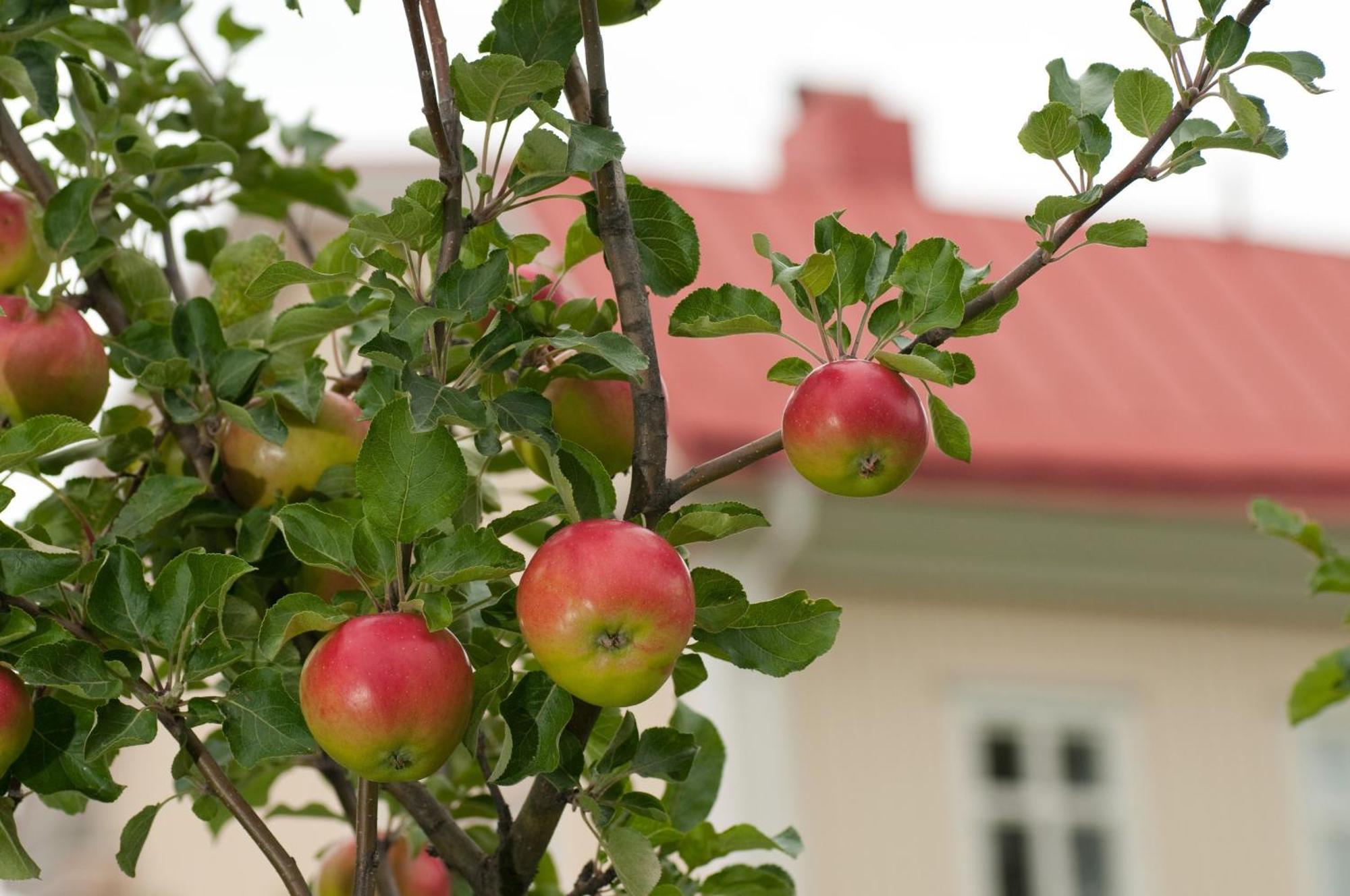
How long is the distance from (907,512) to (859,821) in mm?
1277

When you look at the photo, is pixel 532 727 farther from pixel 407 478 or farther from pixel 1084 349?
pixel 1084 349

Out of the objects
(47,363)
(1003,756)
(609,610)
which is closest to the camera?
(609,610)

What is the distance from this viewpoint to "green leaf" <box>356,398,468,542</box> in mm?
1075

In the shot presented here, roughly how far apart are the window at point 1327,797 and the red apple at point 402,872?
6651mm

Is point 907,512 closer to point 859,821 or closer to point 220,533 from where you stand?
point 859,821

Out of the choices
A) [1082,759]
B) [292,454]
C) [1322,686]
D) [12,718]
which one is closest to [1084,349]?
[1082,759]

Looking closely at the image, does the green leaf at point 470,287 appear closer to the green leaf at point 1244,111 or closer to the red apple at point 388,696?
the red apple at point 388,696

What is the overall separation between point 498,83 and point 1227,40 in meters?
0.47

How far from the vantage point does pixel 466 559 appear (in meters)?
1.08

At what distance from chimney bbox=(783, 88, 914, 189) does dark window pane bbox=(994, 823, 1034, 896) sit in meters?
4.14

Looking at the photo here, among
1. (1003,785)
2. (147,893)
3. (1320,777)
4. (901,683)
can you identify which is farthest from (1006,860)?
(147,893)

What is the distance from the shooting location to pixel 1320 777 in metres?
7.73

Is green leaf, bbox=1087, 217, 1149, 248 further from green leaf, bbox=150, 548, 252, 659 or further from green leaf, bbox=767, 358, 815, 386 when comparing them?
green leaf, bbox=150, 548, 252, 659

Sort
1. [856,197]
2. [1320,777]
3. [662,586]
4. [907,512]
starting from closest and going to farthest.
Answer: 1. [662,586]
2. [907,512]
3. [1320,777]
4. [856,197]
